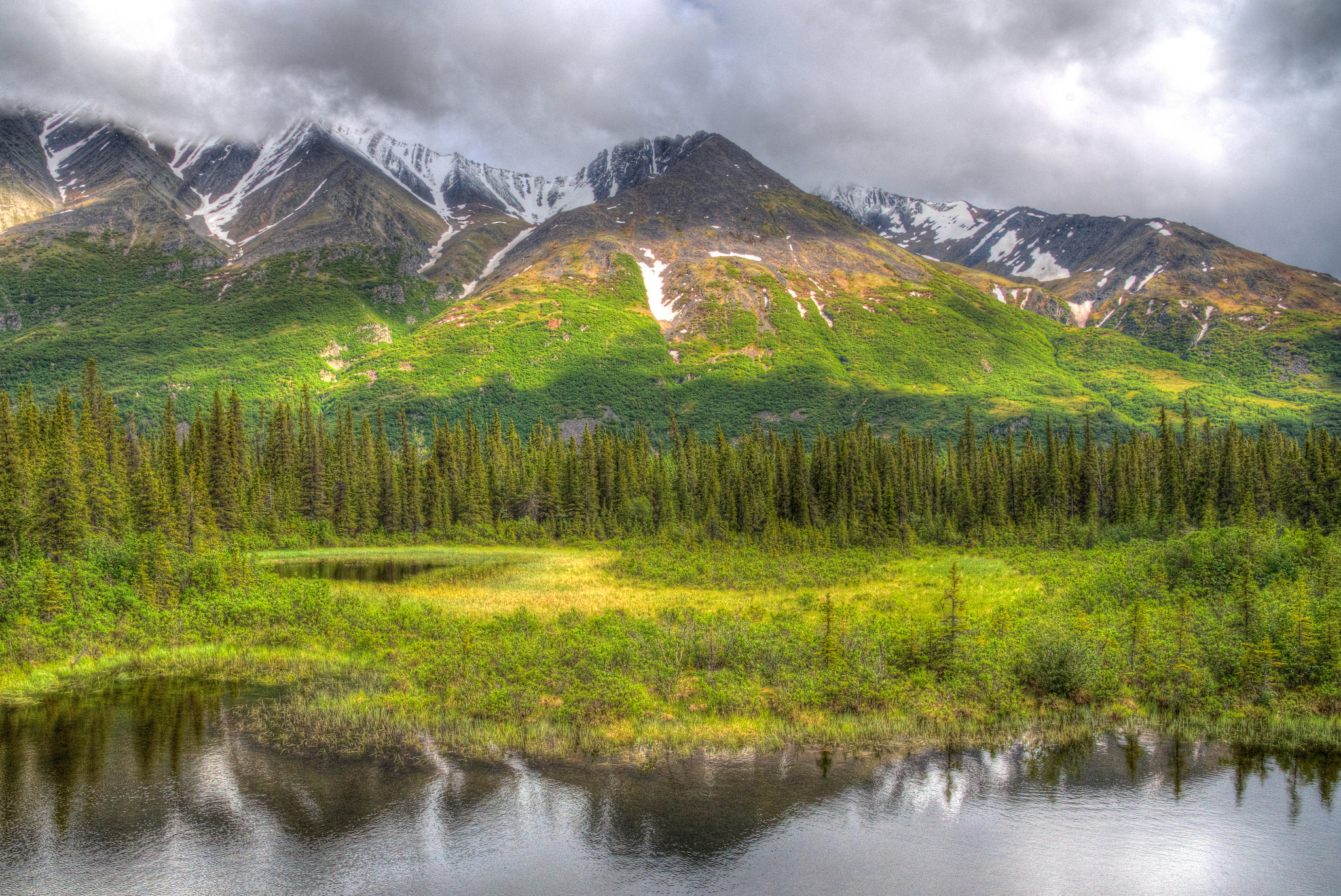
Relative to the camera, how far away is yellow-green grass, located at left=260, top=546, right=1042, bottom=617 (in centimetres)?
4297

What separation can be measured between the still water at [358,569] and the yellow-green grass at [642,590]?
1.77 meters

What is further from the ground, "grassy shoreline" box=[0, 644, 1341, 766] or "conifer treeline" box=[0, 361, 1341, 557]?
"conifer treeline" box=[0, 361, 1341, 557]

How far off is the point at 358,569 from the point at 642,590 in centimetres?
2946

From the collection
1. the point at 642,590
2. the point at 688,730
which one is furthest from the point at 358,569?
the point at 688,730

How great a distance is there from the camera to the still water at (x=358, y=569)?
196 ft

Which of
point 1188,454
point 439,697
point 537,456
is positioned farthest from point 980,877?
point 537,456

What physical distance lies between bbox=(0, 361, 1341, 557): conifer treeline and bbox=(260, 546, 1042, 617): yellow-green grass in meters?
15.6

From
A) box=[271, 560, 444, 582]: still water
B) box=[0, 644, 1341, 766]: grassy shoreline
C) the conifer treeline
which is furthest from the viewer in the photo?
the conifer treeline

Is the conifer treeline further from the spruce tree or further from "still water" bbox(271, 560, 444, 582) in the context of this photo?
"still water" bbox(271, 560, 444, 582)

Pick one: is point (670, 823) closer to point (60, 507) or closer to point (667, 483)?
point (60, 507)

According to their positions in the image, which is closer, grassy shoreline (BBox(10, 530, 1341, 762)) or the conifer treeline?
grassy shoreline (BBox(10, 530, 1341, 762))

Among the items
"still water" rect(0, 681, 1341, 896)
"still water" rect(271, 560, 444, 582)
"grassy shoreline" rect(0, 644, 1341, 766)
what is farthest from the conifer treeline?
"still water" rect(0, 681, 1341, 896)

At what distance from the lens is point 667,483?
105875 millimetres

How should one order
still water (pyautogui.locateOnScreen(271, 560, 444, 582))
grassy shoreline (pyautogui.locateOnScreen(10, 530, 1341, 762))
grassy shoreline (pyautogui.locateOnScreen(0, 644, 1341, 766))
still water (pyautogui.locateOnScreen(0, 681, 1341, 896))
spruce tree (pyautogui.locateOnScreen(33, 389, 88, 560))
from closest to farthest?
still water (pyautogui.locateOnScreen(0, 681, 1341, 896))
grassy shoreline (pyautogui.locateOnScreen(0, 644, 1341, 766))
grassy shoreline (pyautogui.locateOnScreen(10, 530, 1341, 762))
spruce tree (pyautogui.locateOnScreen(33, 389, 88, 560))
still water (pyautogui.locateOnScreen(271, 560, 444, 582))
